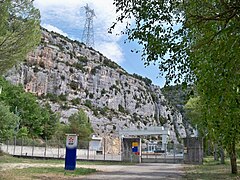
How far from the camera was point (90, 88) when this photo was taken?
8944 cm

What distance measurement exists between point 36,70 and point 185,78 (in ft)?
249

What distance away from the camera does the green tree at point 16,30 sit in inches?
508

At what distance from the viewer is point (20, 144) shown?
35000mm

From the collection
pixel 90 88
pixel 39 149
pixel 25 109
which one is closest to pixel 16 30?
pixel 39 149

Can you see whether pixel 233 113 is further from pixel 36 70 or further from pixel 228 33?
pixel 36 70

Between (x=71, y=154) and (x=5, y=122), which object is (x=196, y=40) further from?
(x=5, y=122)

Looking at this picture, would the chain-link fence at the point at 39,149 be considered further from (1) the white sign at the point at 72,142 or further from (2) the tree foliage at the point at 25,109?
(1) the white sign at the point at 72,142

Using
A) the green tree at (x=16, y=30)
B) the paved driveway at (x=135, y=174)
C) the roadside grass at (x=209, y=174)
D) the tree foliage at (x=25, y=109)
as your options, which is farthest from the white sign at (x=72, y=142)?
the tree foliage at (x=25, y=109)

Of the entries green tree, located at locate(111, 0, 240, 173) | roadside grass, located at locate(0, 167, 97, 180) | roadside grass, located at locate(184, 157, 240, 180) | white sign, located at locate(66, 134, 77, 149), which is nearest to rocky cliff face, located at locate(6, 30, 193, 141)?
roadside grass, located at locate(184, 157, 240, 180)

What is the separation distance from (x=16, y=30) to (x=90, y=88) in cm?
7607

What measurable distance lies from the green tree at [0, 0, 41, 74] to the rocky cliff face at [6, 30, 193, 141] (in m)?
54.3

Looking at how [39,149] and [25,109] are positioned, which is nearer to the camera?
[39,149]

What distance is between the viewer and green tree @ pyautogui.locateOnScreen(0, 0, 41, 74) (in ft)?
42.3

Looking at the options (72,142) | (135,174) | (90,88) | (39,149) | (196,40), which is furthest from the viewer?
(90,88)
